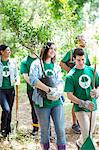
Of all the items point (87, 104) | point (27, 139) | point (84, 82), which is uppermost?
point (84, 82)

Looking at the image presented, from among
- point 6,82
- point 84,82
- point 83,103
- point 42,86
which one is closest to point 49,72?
point 42,86

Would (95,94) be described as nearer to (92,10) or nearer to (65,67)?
(65,67)

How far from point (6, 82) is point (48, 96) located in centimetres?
119

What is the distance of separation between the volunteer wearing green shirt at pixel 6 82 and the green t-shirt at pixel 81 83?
134 cm

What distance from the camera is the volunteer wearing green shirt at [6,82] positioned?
4.97 m

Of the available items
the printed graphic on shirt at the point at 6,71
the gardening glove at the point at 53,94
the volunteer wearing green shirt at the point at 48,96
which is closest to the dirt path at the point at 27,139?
the volunteer wearing green shirt at the point at 48,96

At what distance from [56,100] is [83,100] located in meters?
0.31

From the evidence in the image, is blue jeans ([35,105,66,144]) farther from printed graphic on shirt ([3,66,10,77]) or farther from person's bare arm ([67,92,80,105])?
printed graphic on shirt ([3,66,10,77])

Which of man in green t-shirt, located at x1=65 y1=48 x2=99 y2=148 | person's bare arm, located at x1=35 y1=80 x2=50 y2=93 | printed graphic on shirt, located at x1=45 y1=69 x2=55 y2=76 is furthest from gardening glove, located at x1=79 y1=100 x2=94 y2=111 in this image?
printed graphic on shirt, located at x1=45 y1=69 x2=55 y2=76

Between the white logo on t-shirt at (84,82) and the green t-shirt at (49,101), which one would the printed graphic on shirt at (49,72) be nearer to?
the green t-shirt at (49,101)

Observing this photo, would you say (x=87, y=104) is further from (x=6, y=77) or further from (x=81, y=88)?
(x=6, y=77)

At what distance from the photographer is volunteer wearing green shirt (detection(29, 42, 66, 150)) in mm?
3967

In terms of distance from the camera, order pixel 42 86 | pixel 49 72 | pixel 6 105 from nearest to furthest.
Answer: pixel 42 86
pixel 49 72
pixel 6 105

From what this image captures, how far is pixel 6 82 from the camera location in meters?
5.00
